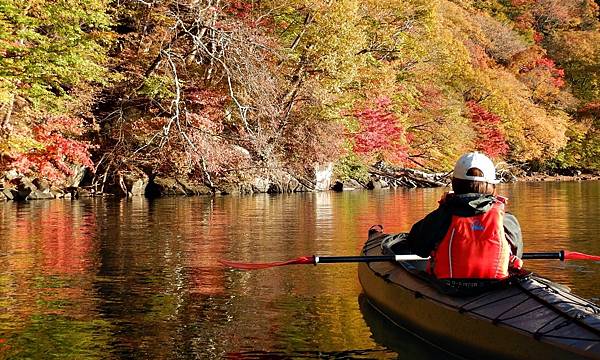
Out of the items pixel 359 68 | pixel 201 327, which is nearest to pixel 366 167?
pixel 359 68

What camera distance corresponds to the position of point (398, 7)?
33031mm

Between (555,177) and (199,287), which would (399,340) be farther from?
(555,177)

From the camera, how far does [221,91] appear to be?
26.6 metres

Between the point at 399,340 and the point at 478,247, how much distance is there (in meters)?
1.09

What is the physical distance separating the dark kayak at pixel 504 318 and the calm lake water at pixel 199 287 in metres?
0.27

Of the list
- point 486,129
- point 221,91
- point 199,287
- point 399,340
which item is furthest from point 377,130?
point 399,340

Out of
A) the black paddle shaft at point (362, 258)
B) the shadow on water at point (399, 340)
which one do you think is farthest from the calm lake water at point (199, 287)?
the black paddle shaft at point (362, 258)

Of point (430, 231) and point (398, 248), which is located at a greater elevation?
point (430, 231)

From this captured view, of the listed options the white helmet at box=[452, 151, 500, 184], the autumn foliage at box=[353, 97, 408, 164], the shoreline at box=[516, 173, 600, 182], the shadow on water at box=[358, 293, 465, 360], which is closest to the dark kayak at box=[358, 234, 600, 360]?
the shadow on water at box=[358, 293, 465, 360]

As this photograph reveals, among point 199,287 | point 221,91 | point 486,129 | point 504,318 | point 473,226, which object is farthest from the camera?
point 486,129

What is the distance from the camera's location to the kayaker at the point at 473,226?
5.40 m

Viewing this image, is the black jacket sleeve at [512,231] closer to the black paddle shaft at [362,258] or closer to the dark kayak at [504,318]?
the dark kayak at [504,318]

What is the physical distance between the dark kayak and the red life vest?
6.1 inches

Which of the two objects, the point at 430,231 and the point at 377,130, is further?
the point at 377,130
